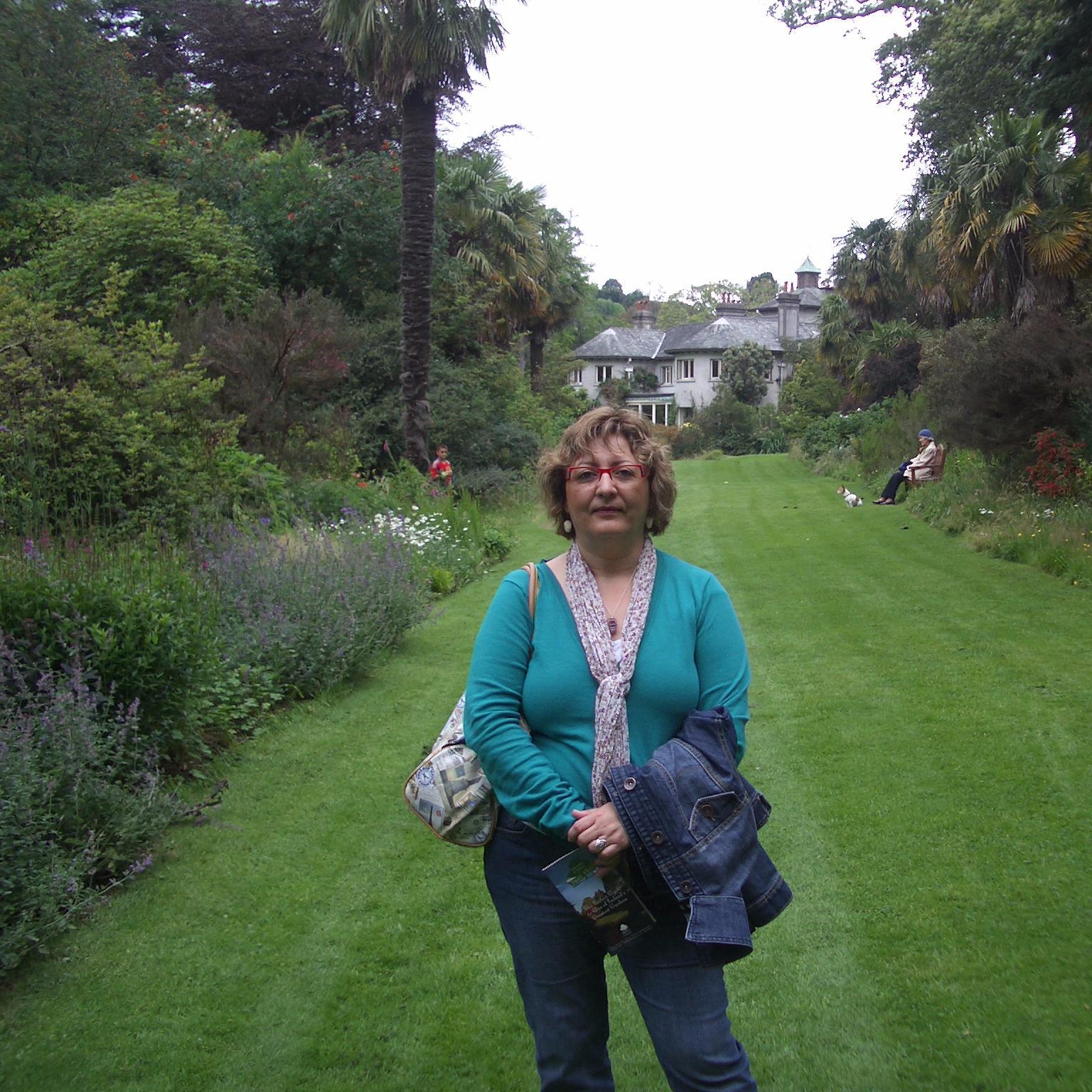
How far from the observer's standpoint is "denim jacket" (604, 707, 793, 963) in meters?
2.44

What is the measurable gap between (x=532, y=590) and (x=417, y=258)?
15897 mm

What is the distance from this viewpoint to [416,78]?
16938 millimetres

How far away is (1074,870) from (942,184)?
2208 cm

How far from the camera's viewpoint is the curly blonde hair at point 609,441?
9.42ft

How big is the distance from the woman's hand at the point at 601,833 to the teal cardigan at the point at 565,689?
40mm

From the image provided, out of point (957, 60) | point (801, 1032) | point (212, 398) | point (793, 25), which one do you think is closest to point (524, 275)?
point (793, 25)

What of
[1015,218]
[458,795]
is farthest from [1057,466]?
[458,795]

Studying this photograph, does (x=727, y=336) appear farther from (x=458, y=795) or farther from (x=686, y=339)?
(x=458, y=795)

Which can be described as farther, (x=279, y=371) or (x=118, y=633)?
(x=279, y=371)

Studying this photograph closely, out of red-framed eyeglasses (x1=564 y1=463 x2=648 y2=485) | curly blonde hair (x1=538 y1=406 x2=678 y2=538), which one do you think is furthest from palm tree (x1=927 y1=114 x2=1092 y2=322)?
red-framed eyeglasses (x1=564 y1=463 x2=648 y2=485)

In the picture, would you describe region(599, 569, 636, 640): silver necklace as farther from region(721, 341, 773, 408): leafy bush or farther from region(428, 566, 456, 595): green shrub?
region(721, 341, 773, 408): leafy bush

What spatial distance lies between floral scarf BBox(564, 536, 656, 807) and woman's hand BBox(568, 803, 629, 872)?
7 cm

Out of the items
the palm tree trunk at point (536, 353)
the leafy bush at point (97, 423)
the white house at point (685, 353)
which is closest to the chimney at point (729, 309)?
the white house at point (685, 353)

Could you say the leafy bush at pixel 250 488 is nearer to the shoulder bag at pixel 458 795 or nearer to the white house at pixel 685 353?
the shoulder bag at pixel 458 795
